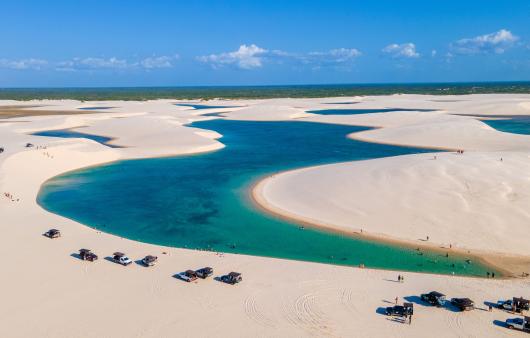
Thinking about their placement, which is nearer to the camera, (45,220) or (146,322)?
(146,322)

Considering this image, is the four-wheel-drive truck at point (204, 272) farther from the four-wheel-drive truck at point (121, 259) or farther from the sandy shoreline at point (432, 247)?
the sandy shoreline at point (432, 247)

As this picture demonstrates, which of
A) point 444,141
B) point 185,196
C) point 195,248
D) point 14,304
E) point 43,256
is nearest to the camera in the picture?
point 14,304

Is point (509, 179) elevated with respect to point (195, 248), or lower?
elevated

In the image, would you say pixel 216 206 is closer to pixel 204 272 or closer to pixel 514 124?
pixel 204 272

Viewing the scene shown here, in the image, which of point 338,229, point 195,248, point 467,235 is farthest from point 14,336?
point 467,235

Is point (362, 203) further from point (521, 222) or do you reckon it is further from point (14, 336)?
point (14, 336)

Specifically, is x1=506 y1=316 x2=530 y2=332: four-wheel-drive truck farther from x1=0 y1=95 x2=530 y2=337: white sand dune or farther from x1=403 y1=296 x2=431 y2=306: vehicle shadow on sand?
x1=403 y1=296 x2=431 y2=306: vehicle shadow on sand

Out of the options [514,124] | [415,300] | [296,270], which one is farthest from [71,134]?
[514,124]

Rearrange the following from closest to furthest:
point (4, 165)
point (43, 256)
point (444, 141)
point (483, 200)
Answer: point (43, 256) < point (483, 200) < point (4, 165) < point (444, 141)
